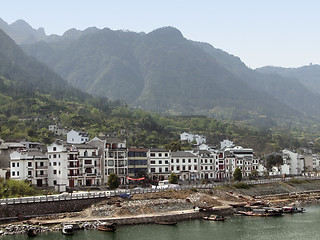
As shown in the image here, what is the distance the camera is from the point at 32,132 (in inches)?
5281

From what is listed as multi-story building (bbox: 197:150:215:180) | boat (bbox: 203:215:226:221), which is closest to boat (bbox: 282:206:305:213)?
boat (bbox: 203:215:226:221)

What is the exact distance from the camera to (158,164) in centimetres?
10031

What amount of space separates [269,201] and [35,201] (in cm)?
4465

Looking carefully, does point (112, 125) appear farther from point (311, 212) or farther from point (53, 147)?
point (311, 212)

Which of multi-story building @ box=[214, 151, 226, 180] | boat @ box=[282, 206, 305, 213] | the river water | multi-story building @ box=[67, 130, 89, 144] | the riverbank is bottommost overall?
the river water

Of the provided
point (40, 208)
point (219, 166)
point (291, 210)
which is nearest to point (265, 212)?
point (291, 210)

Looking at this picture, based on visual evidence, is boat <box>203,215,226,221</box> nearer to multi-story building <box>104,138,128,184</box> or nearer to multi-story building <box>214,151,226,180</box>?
multi-story building <box>104,138,128,184</box>

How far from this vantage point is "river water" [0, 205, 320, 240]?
56656 millimetres

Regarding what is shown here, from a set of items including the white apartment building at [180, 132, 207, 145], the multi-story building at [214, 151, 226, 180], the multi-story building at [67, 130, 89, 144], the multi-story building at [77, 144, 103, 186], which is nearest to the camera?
the multi-story building at [77, 144, 103, 186]

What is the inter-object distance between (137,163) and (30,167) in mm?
24081

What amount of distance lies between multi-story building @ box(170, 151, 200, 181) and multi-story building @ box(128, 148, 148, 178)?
24.2 ft

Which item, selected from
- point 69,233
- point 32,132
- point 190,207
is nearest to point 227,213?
point 190,207

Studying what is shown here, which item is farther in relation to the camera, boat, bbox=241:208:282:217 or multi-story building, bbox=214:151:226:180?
multi-story building, bbox=214:151:226:180

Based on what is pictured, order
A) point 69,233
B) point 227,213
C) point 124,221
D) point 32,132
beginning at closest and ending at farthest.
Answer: point 69,233 < point 124,221 < point 227,213 < point 32,132
